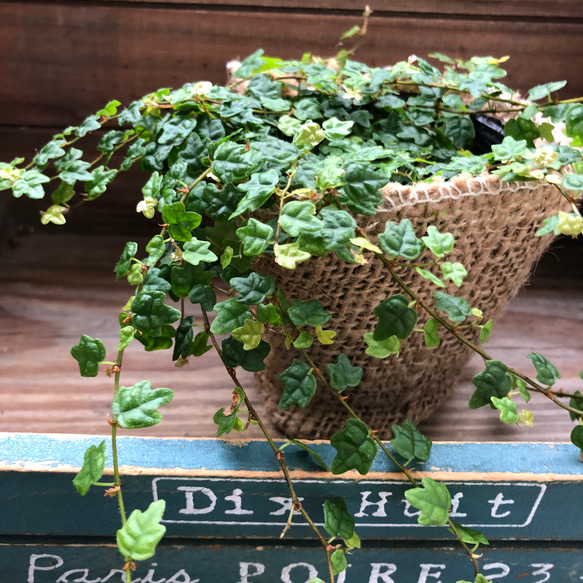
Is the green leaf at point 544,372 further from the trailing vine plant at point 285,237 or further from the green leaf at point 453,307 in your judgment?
the green leaf at point 453,307

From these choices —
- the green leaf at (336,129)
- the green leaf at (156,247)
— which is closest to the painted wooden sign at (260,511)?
the green leaf at (156,247)

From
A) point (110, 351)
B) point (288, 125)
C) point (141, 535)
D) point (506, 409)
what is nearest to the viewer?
point (141, 535)

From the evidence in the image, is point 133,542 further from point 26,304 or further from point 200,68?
point 200,68

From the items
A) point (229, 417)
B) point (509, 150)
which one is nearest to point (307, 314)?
point (229, 417)

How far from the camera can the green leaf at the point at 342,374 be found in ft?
1.64

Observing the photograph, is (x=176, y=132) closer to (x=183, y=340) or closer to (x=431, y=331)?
(x=183, y=340)

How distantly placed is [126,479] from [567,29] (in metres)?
0.95

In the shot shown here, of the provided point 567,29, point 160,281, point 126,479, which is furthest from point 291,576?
point 567,29

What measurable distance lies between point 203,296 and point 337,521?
24cm

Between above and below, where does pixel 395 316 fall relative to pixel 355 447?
above

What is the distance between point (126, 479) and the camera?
20.8 inches

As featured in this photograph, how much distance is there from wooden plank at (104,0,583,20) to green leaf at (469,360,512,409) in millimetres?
667

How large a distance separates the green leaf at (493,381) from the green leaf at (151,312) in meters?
0.28

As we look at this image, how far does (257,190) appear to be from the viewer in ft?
1.44
